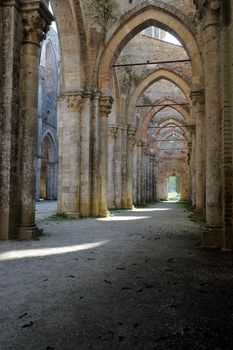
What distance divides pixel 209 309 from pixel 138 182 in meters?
21.7

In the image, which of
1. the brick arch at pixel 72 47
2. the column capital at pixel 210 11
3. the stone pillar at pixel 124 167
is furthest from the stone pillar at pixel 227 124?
the stone pillar at pixel 124 167

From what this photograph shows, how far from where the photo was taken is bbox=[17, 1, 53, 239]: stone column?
653cm

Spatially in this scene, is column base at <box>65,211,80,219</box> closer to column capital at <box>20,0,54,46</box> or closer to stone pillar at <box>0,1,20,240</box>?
stone pillar at <box>0,1,20,240</box>

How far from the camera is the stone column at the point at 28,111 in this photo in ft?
21.4

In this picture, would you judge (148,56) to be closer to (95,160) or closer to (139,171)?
(139,171)

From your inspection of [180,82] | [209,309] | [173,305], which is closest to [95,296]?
[173,305]

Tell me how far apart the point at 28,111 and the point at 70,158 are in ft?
17.5

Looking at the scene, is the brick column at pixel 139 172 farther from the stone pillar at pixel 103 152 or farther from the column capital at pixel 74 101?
the column capital at pixel 74 101

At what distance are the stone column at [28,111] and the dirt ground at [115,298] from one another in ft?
3.50

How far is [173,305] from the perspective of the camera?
2.81 metres

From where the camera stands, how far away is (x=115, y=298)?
118 inches

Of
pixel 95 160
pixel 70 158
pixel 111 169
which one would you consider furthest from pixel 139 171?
pixel 70 158

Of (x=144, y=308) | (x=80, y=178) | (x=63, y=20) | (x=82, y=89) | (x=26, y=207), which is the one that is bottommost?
(x=144, y=308)

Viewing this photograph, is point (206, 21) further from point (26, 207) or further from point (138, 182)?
point (138, 182)
